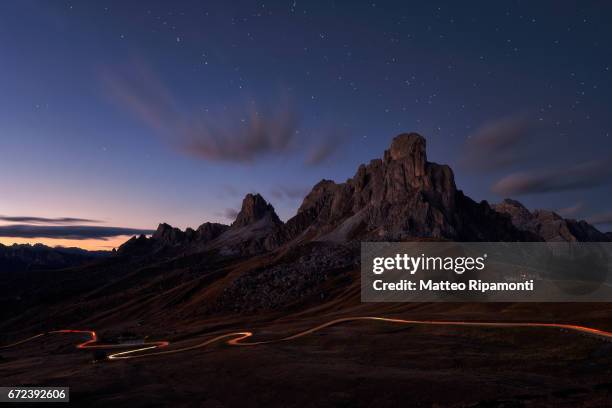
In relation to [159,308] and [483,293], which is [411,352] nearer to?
[483,293]

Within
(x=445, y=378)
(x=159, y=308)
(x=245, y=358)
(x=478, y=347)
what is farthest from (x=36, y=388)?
(x=159, y=308)

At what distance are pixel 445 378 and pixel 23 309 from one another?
219 meters

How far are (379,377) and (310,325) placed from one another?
1284 inches

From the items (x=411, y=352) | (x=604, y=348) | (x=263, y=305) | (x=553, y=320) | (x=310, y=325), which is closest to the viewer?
(x=604, y=348)

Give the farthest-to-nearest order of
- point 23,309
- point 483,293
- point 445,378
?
point 23,309
point 483,293
point 445,378

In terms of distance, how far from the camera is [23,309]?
19150 cm

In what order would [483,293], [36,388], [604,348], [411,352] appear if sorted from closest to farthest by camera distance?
1. [36,388]
2. [604,348]
3. [411,352]
4. [483,293]

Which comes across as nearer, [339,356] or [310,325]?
[339,356]

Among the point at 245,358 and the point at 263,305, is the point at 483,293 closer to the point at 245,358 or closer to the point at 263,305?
the point at 263,305

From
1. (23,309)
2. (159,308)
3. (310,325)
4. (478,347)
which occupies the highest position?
(478,347)

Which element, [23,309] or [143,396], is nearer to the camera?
[143,396]

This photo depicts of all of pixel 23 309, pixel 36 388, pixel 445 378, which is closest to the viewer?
pixel 445 378

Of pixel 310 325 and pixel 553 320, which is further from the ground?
pixel 553 320

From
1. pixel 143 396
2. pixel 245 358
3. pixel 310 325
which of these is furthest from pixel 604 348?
pixel 310 325
